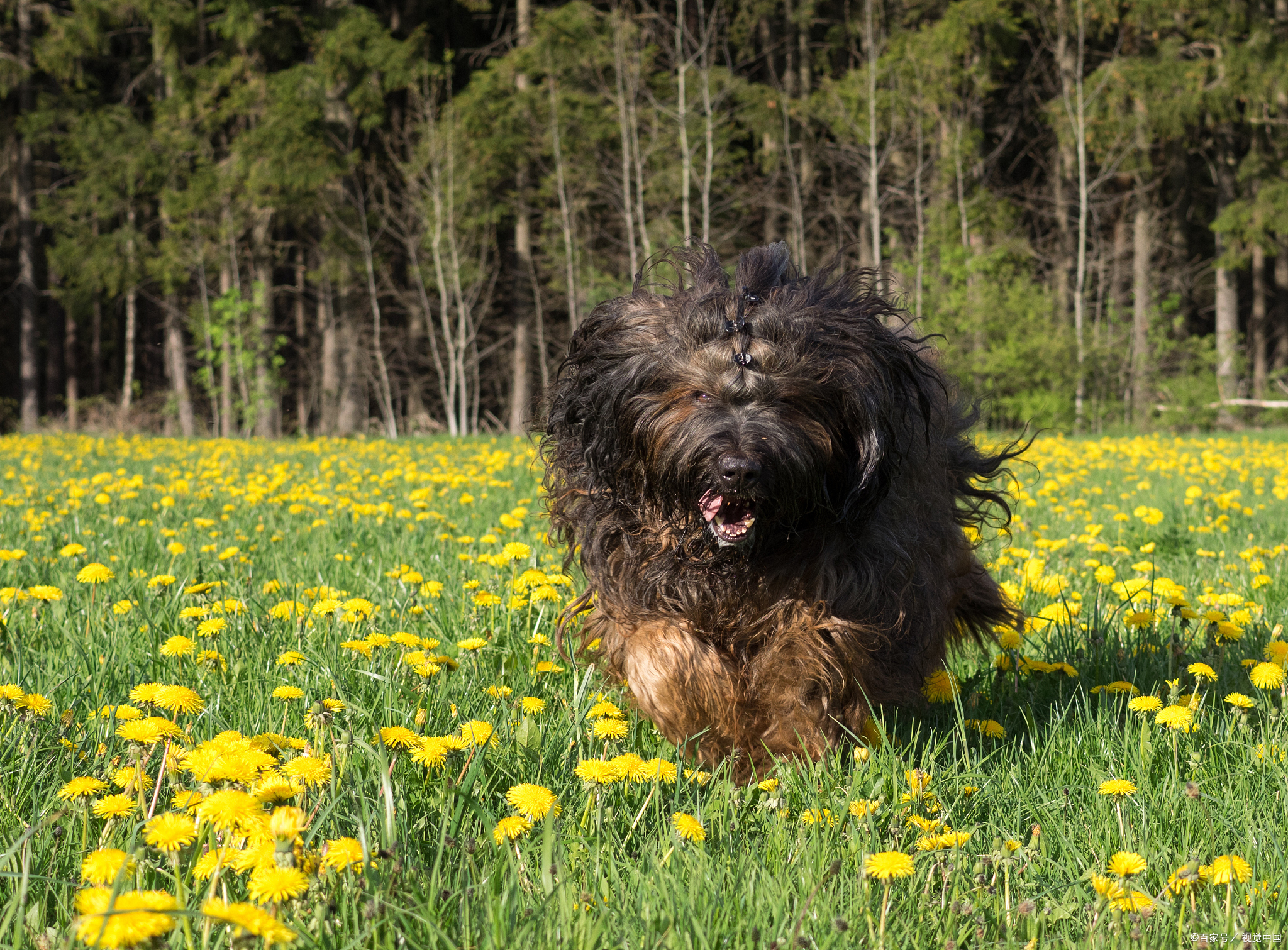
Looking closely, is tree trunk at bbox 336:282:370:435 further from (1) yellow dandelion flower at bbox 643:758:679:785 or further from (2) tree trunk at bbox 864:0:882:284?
(1) yellow dandelion flower at bbox 643:758:679:785

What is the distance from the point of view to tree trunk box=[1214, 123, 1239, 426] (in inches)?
885

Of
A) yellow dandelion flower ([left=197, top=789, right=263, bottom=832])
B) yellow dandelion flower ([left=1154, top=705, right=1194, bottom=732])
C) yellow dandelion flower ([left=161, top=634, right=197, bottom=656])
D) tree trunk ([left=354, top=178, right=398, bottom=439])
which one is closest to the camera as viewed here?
yellow dandelion flower ([left=197, top=789, right=263, bottom=832])

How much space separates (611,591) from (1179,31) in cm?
2659

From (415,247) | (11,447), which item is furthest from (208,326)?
(11,447)

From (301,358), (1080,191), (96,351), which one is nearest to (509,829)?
(1080,191)

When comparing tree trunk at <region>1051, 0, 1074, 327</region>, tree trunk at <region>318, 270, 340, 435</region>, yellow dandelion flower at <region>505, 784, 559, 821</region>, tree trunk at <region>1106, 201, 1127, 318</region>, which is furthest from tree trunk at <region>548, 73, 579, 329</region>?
yellow dandelion flower at <region>505, 784, 559, 821</region>

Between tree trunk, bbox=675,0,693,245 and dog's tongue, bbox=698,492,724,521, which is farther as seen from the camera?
tree trunk, bbox=675,0,693,245

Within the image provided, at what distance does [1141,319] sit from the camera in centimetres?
2314

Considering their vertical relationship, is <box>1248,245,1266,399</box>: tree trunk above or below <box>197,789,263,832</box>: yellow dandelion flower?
above

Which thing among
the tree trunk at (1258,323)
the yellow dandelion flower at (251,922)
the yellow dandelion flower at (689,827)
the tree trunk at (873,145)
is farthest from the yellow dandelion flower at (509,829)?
the tree trunk at (1258,323)

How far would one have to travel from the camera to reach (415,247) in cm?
2777

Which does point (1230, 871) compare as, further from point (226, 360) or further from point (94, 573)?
point (226, 360)

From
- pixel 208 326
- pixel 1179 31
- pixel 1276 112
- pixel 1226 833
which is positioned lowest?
pixel 1226 833

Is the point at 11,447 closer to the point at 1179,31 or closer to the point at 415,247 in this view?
the point at 415,247
